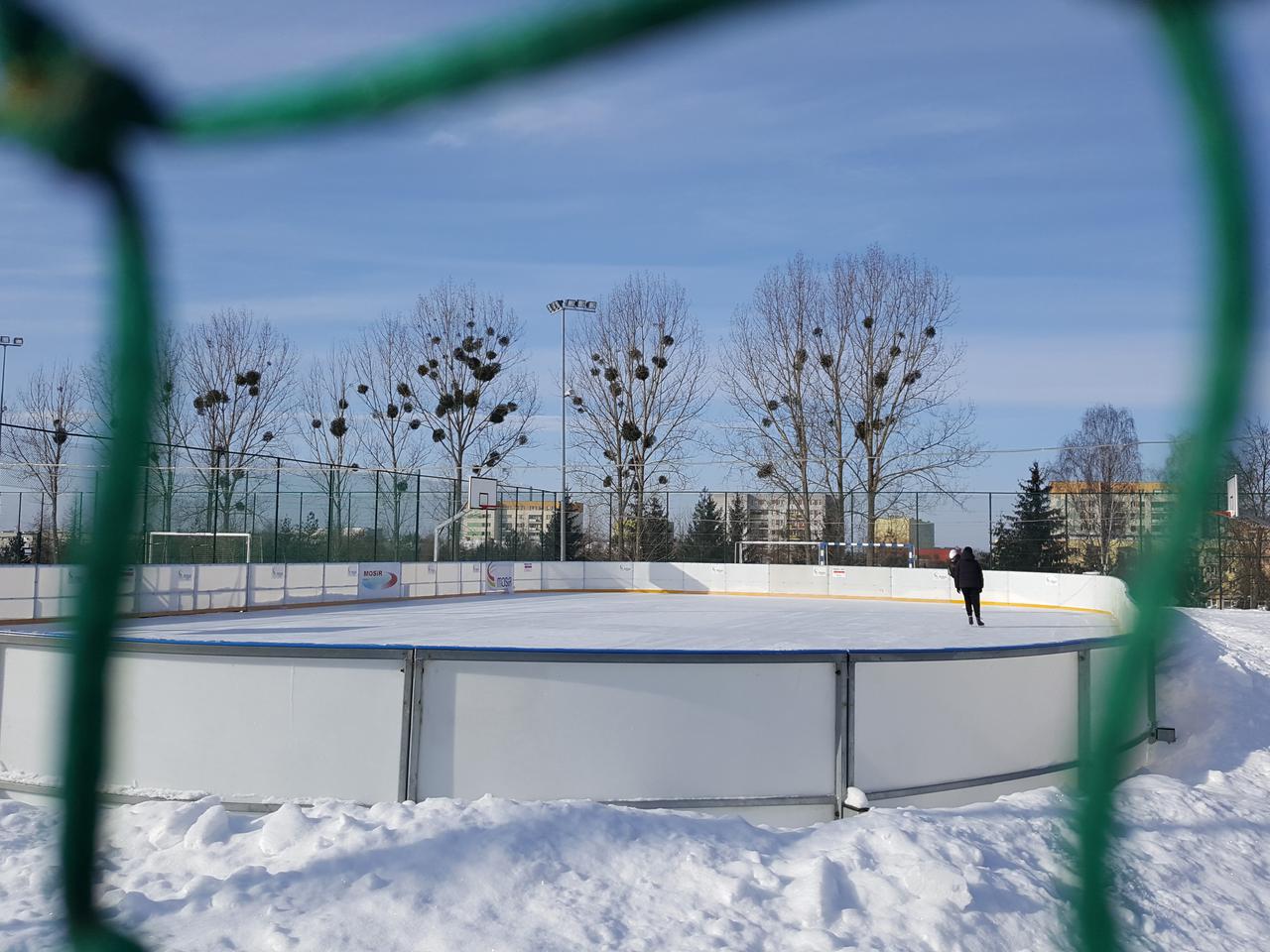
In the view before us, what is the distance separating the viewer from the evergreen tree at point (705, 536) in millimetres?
39375

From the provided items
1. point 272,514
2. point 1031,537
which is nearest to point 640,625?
point 272,514

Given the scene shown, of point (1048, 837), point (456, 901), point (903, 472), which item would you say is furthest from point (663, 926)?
point (903, 472)

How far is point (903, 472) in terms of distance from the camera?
4309 cm

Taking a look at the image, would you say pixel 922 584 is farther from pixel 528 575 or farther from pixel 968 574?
pixel 528 575

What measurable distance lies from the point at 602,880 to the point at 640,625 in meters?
15.4

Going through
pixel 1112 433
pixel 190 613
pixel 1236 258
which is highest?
pixel 1112 433

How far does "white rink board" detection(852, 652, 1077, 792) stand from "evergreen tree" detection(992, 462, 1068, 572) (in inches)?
1051

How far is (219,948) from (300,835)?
43.7 inches

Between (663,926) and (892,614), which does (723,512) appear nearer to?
(892,614)

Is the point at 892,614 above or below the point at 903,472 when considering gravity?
below

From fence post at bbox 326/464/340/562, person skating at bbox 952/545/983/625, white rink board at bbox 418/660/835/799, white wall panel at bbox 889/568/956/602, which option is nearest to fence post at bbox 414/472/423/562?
fence post at bbox 326/464/340/562

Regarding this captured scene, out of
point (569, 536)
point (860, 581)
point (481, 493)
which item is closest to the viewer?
point (860, 581)

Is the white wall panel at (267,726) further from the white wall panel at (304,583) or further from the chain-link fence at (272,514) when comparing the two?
the chain-link fence at (272,514)

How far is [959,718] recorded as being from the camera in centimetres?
802
